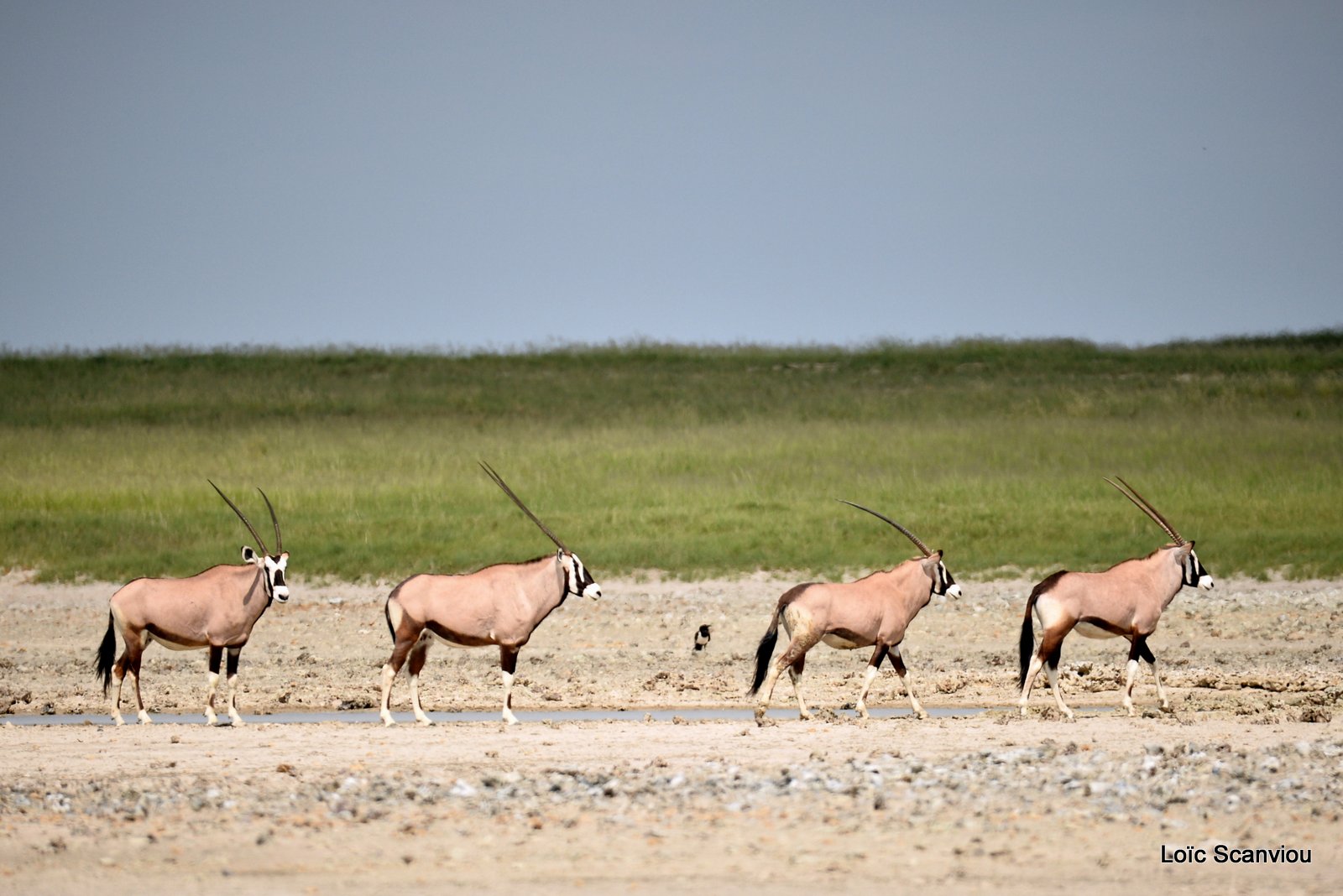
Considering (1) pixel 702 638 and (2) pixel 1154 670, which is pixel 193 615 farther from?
(2) pixel 1154 670

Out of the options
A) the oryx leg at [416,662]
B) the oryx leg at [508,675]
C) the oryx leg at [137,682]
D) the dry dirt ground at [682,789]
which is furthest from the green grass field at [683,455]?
the oryx leg at [137,682]

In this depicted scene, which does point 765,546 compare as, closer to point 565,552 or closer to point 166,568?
point 166,568

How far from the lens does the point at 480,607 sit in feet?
46.5

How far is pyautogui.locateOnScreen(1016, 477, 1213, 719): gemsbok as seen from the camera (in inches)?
545

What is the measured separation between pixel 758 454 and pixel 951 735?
24163 millimetres

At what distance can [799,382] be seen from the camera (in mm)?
51781

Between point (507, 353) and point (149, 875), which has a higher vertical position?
point (507, 353)

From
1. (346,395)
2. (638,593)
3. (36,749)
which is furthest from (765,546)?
(346,395)

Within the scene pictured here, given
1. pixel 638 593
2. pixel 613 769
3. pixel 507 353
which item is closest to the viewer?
pixel 613 769

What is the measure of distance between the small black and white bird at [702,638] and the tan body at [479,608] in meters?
3.60

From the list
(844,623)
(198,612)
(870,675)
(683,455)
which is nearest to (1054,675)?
(870,675)

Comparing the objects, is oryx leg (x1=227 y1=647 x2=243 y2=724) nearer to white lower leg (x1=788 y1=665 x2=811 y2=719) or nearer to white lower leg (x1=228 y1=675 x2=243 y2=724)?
white lower leg (x1=228 y1=675 x2=243 y2=724)

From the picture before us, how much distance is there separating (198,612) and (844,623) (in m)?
5.49

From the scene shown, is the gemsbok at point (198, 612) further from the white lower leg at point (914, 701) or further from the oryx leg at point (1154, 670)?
the oryx leg at point (1154, 670)
